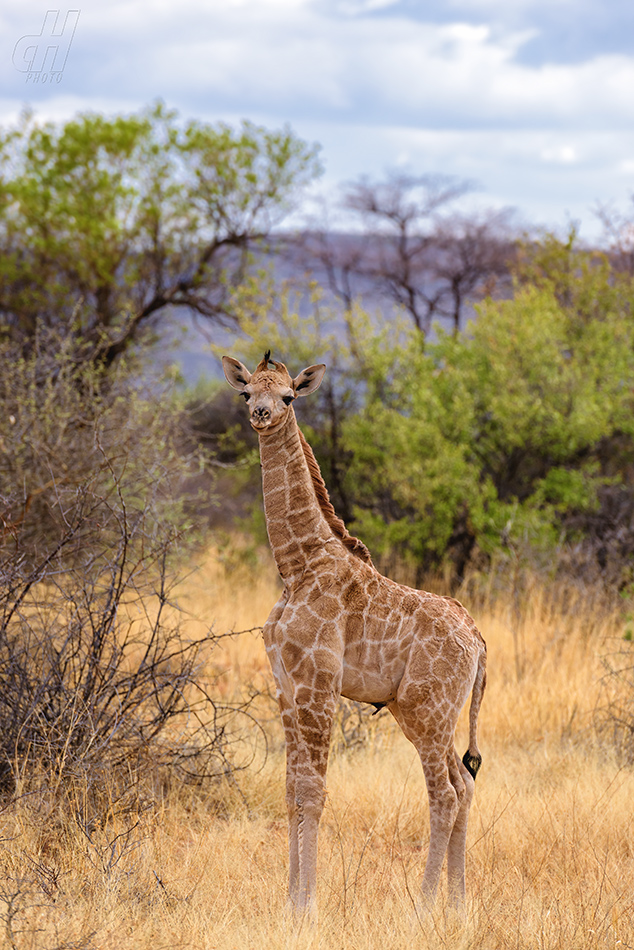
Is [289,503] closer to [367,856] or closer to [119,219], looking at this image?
[367,856]

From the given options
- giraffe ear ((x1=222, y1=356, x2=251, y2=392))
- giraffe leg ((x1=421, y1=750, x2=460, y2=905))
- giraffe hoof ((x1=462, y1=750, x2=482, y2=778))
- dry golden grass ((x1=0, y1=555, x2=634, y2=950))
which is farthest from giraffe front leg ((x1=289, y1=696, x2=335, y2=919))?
giraffe ear ((x1=222, y1=356, x2=251, y2=392))

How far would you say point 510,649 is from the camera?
8664 mm

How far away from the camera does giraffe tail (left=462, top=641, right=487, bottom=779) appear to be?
4.22 m

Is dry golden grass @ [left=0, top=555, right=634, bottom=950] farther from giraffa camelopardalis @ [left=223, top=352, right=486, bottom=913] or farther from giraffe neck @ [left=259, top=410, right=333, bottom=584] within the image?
giraffe neck @ [left=259, top=410, right=333, bottom=584]

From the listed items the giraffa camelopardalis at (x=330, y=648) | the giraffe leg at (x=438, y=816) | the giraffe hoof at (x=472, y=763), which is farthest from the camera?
the giraffe hoof at (x=472, y=763)

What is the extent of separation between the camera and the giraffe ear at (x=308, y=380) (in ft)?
13.4

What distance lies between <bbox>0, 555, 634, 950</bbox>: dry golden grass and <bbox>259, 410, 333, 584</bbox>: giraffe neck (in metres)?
1.47

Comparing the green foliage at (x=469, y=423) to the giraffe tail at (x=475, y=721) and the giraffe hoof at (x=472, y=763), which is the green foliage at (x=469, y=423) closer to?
the giraffe tail at (x=475, y=721)

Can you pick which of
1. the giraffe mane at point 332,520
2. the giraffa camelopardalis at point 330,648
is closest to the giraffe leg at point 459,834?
the giraffa camelopardalis at point 330,648

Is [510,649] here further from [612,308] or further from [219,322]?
[219,322]

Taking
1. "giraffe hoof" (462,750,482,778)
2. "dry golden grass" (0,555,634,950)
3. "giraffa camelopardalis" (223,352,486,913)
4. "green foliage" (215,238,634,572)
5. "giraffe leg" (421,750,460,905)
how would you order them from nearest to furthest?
"dry golden grass" (0,555,634,950), "giraffa camelopardalis" (223,352,486,913), "giraffe leg" (421,750,460,905), "giraffe hoof" (462,750,482,778), "green foliage" (215,238,634,572)

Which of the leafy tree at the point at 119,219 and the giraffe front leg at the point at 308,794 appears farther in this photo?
the leafy tree at the point at 119,219

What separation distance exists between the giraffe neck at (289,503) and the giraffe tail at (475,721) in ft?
3.30

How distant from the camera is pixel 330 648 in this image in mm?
3818
